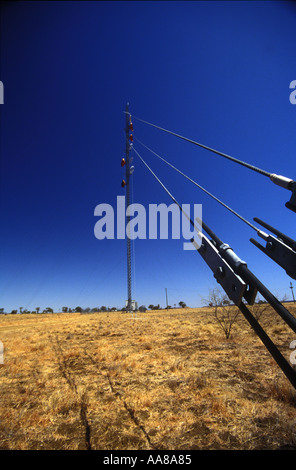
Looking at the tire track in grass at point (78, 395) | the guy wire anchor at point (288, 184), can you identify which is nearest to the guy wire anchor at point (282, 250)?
the guy wire anchor at point (288, 184)

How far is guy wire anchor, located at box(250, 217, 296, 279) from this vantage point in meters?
2.87

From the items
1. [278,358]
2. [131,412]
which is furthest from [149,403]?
[278,358]

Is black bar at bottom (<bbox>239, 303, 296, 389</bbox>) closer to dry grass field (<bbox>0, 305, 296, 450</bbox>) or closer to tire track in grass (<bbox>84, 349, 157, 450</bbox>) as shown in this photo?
dry grass field (<bbox>0, 305, 296, 450</bbox>)

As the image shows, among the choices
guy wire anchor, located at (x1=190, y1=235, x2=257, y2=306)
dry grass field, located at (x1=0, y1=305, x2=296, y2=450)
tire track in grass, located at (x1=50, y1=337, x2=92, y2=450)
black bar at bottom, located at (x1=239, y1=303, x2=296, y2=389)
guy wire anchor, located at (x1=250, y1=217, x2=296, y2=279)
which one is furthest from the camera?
tire track in grass, located at (x1=50, y1=337, x2=92, y2=450)

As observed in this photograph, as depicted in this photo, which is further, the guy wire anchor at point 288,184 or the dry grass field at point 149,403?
the dry grass field at point 149,403

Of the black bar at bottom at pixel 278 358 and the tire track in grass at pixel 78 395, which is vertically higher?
the black bar at bottom at pixel 278 358

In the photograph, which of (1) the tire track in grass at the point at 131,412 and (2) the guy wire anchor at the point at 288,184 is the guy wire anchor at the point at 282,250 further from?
(1) the tire track in grass at the point at 131,412

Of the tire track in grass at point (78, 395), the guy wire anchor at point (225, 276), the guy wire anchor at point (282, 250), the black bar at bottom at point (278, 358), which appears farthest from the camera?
the tire track in grass at point (78, 395)

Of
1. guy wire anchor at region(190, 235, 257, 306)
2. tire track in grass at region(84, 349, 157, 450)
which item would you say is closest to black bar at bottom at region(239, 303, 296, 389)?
guy wire anchor at region(190, 235, 257, 306)

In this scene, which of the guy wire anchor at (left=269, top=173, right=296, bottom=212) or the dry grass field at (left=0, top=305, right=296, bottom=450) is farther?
the dry grass field at (left=0, top=305, right=296, bottom=450)

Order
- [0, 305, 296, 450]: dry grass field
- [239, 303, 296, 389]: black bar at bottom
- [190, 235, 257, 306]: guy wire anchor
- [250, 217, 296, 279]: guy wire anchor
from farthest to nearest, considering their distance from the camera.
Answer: [0, 305, 296, 450]: dry grass field → [250, 217, 296, 279]: guy wire anchor → [190, 235, 257, 306]: guy wire anchor → [239, 303, 296, 389]: black bar at bottom

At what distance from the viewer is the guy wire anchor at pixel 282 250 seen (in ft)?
9.41

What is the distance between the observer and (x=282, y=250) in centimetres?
303
